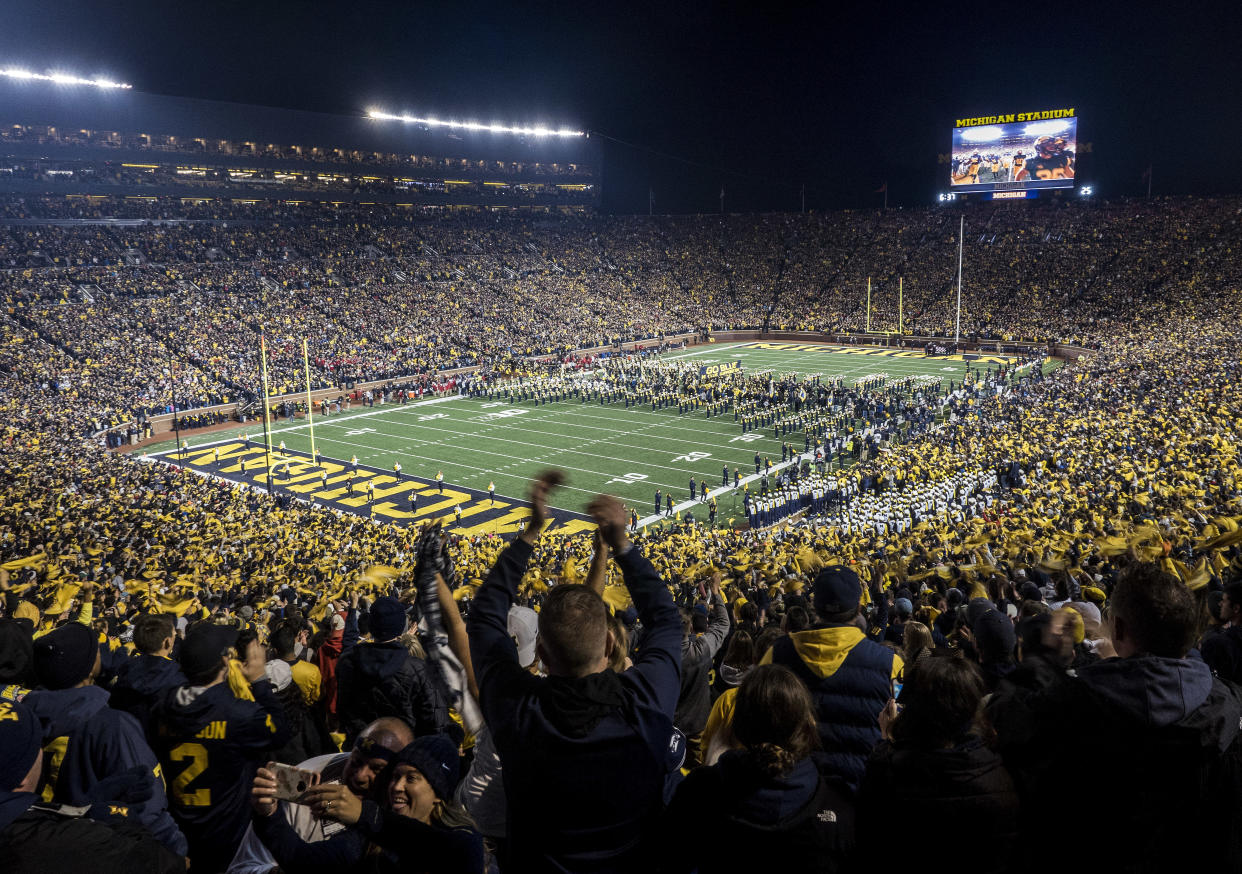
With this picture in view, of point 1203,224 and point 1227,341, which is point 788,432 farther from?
point 1203,224

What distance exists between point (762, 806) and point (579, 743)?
0.50 metres

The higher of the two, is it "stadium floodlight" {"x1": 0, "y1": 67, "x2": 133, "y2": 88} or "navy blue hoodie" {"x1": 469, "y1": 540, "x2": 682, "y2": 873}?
"stadium floodlight" {"x1": 0, "y1": 67, "x2": 133, "y2": 88}

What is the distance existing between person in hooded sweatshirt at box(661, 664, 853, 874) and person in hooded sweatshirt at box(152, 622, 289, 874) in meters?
1.83

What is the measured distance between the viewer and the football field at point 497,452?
2472cm

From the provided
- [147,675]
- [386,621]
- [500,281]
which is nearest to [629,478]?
[386,621]

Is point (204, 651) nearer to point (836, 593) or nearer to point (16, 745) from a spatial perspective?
point (16, 745)

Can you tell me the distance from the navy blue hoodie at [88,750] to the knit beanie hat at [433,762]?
115 centimetres

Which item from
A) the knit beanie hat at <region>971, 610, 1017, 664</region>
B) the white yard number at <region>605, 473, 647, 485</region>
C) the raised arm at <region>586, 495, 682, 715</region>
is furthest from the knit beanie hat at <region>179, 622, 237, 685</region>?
the white yard number at <region>605, 473, 647, 485</region>

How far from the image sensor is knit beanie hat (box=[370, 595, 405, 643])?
3.82 m

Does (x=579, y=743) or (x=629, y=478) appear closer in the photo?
(x=579, y=743)

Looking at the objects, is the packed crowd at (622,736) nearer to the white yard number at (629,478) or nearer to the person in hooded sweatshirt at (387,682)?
the person in hooded sweatshirt at (387,682)

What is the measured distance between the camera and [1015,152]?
2266 inches

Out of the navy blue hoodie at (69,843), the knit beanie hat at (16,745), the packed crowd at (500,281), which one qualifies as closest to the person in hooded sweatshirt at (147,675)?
the knit beanie hat at (16,745)

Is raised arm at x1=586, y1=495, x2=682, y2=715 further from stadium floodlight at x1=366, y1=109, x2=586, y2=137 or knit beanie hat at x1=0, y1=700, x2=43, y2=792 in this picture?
stadium floodlight at x1=366, y1=109, x2=586, y2=137
